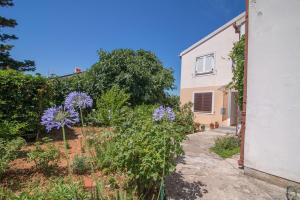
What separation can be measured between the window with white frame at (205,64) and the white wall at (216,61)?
0.90 ft

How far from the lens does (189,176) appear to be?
4.88 meters

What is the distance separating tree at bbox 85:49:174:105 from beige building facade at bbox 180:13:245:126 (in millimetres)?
4271

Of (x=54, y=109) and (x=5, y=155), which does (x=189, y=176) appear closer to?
(x=54, y=109)

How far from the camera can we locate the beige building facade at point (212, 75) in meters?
13.4

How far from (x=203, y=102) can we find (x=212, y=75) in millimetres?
2045

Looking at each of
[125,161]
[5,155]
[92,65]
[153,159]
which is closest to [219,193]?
[153,159]

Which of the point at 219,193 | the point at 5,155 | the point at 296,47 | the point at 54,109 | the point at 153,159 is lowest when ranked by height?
the point at 219,193

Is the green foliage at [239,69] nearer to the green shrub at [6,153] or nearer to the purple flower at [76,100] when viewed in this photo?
the purple flower at [76,100]

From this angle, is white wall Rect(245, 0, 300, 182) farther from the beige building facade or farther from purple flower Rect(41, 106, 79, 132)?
the beige building facade

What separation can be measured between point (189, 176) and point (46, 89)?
646cm

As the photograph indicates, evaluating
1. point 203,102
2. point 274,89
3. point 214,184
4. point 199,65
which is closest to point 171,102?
point 203,102

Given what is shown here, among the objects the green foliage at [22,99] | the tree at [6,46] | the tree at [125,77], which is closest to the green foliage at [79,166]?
the green foliage at [22,99]

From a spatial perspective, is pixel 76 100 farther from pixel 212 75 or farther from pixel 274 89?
pixel 212 75

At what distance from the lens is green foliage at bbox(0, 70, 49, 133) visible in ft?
23.4
